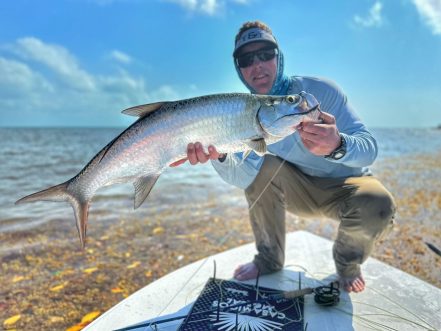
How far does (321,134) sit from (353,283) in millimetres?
1597

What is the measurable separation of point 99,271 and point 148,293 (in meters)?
1.44

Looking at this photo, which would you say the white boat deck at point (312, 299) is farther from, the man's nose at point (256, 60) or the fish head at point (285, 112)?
the man's nose at point (256, 60)

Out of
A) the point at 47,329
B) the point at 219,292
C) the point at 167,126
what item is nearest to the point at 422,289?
the point at 219,292

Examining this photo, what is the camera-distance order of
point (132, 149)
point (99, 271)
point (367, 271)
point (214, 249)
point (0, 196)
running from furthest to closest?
point (0, 196), point (214, 249), point (99, 271), point (367, 271), point (132, 149)

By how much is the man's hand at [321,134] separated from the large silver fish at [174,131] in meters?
0.10

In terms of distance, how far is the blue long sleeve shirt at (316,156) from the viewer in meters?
3.10

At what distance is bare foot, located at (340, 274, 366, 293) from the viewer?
3105 millimetres

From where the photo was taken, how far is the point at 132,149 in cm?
246

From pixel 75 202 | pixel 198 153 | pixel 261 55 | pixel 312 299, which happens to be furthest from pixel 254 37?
pixel 312 299

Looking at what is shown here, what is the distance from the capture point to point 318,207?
3539 mm

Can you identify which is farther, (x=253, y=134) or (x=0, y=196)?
(x=0, y=196)

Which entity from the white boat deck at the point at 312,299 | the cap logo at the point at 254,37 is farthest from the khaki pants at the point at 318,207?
the cap logo at the point at 254,37

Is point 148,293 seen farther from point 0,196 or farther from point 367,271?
point 0,196

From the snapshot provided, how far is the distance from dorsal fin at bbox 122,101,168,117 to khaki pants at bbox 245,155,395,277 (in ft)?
4.61
